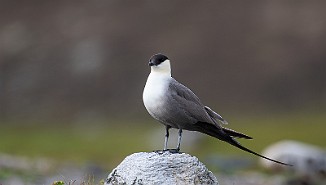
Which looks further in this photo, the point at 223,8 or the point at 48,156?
the point at 223,8

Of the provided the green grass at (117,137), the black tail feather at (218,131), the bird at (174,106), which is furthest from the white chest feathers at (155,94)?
the green grass at (117,137)

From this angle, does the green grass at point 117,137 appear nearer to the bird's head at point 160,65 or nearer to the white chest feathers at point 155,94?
the bird's head at point 160,65

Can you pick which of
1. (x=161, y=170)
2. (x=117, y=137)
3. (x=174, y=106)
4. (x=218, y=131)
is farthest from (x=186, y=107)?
(x=117, y=137)

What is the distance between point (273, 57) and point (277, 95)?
13.6ft

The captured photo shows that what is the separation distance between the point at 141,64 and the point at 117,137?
40.5ft

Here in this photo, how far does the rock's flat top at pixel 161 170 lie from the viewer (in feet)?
40.5

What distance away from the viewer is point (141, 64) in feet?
169

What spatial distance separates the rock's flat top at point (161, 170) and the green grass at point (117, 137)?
57.5 feet

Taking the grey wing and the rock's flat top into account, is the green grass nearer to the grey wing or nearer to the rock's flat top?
the rock's flat top

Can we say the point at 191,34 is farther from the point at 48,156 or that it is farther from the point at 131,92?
the point at 48,156

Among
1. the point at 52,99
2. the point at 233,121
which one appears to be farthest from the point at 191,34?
the point at 233,121

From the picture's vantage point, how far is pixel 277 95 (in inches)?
1843

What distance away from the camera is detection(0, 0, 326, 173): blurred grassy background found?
145 feet

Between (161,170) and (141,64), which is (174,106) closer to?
(161,170)
